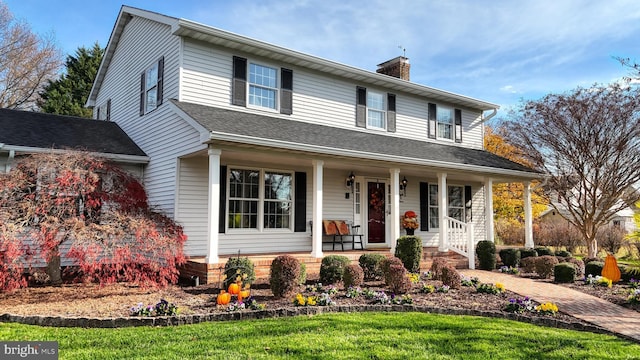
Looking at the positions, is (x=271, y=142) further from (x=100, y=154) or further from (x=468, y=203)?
(x=468, y=203)

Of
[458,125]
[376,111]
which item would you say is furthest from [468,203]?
[376,111]

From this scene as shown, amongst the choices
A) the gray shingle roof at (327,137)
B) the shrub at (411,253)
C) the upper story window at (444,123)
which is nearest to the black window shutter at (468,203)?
the gray shingle roof at (327,137)

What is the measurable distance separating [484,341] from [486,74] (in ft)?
49.9

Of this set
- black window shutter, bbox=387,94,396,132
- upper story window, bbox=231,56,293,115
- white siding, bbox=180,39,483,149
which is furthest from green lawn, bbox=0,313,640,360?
black window shutter, bbox=387,94,396,132

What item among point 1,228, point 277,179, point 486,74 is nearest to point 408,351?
point 1,228

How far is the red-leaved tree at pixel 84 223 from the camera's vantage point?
6.45m

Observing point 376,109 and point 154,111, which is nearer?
point 154,111

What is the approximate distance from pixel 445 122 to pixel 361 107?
146 inches

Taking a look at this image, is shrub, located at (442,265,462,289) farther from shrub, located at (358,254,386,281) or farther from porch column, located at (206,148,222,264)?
porch column, located at (206,148,222,264)

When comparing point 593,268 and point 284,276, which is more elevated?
point 284,276

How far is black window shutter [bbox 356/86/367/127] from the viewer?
41.7 ft

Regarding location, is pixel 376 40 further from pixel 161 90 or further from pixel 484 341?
pixel 484 341

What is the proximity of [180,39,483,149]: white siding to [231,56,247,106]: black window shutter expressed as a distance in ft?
0.35

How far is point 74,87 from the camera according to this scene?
2473cm
